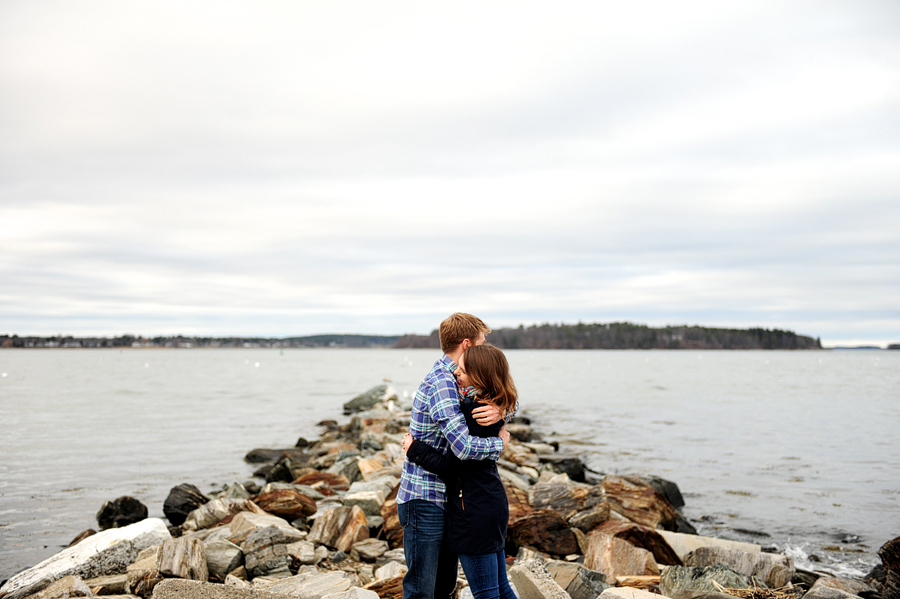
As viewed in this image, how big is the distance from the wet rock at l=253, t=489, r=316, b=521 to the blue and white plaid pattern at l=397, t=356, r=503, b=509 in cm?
637

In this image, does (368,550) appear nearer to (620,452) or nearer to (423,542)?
(423,542)

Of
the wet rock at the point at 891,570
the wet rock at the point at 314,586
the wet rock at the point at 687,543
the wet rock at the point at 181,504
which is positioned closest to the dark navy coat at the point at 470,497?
the wet rock at the point at 314,586

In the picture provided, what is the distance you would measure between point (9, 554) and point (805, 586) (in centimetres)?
1118

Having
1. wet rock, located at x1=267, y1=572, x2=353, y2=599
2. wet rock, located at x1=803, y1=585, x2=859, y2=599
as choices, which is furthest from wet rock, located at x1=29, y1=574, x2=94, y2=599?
wet rock, located at x1=803, y1=585, x2=859, y2=599

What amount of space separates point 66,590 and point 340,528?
326cm

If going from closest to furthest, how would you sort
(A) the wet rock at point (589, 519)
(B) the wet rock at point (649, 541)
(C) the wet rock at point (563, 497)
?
(B) the wet rock at point (649, 541), (A) the wet rock at point (589, 519), (C) the wet rock at point (563, 497)

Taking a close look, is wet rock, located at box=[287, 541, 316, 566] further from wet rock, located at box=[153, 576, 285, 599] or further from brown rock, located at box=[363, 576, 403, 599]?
wet rock, located at box=[153, 576, 285, 599]

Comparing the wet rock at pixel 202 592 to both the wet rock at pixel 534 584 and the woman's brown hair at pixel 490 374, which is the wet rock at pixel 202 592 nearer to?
the wet rock at pixel 534 584

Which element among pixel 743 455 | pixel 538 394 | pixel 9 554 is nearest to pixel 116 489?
pixel 9 554

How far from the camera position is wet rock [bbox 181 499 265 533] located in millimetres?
9602

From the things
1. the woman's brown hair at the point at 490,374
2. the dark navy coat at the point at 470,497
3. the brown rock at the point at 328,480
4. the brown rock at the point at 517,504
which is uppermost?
the woman's brown hair at the point at 490,374

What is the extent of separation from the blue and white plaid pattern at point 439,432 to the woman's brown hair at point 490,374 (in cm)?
14

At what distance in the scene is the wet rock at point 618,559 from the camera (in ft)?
24.1

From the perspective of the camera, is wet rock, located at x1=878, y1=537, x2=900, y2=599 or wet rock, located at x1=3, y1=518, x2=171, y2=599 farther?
wet rock, located at x1=878, y1=537, x2=900, y2=599
